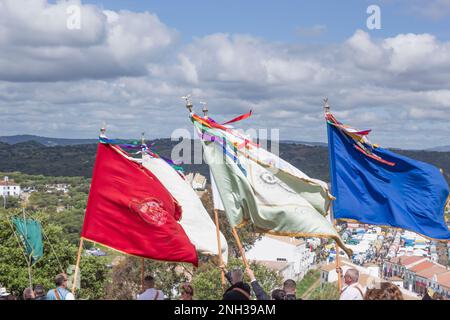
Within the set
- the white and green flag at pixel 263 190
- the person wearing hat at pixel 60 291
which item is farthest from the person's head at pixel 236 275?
the white and green flag at pixel 263 190

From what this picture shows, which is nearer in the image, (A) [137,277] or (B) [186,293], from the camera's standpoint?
(B) [186,293]

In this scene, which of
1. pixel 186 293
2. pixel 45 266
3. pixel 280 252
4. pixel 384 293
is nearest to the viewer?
pixel 384 293

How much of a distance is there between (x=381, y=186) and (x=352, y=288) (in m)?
5.97

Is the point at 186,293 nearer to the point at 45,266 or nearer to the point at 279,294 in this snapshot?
the point at 279,294

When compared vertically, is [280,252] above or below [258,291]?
below

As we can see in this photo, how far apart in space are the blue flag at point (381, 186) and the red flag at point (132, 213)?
12.4 ft

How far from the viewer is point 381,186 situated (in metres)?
14.4

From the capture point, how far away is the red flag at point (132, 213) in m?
12.4

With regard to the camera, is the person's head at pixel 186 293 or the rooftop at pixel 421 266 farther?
the rooftop at pixel 421 266

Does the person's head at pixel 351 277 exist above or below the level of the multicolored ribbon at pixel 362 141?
below

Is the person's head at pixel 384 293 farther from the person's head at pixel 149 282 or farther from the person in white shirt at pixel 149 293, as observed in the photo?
the person's head at pixel 149 282

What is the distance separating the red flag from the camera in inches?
489

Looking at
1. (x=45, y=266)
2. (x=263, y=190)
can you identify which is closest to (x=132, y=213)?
(x=263, y=190)

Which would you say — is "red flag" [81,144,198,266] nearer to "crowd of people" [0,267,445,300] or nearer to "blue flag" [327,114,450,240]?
"crowd of people" [0,267,445,300]
